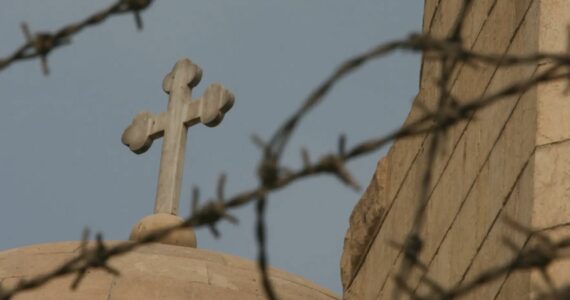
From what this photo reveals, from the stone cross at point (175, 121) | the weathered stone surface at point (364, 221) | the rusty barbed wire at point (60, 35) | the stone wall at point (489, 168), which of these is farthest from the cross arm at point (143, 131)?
the rusty barbed wire at point (60, 35)

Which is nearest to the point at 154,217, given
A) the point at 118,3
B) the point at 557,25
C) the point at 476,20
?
the point at 476,20

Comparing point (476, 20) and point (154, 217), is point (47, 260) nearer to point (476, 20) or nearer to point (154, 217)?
point (154, 217)

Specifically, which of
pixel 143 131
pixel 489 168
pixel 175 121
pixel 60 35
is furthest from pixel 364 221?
pixel 143 131

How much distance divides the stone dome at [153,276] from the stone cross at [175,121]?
15.6 inches

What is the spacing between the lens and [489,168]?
5.32 meters

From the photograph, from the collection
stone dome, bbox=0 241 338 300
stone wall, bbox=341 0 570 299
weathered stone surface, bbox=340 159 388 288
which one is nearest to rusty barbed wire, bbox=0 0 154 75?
stone wall, bbox=341 0 570 299

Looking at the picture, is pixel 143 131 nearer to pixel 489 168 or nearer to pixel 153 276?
pixel 153 276

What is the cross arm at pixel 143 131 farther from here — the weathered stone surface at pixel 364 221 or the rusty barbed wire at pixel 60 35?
the rusty barbed wire at pixel 60 35

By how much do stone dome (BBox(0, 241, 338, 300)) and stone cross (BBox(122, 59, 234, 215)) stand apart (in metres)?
0.40

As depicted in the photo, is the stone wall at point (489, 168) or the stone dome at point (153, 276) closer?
the stone wall at point (489, 168)

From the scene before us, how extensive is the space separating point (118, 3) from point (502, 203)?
1895mm

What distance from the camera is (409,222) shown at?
20.3 feet

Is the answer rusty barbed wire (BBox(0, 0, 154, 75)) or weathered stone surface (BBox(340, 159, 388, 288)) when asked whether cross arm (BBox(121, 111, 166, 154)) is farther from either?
rusty barbed wire (BBox(0, 0, 154, 75))

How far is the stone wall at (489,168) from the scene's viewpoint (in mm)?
4816
